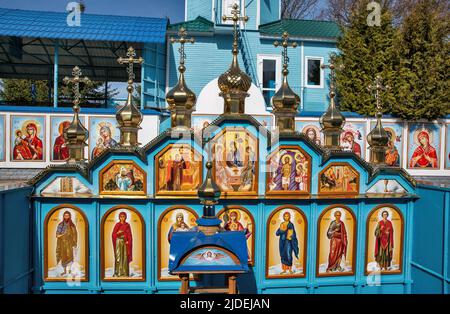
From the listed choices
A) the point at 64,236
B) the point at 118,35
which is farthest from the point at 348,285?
the point at 118,35

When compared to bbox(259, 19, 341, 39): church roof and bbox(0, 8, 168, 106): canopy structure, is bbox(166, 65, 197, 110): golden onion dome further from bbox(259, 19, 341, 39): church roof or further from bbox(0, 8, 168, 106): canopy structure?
bbox(259, 19, 341, 39): church roof

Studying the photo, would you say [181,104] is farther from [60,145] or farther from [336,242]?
[60,145]

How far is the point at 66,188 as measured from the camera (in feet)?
24.1

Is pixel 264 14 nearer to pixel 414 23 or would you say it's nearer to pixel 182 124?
pixel 414 23

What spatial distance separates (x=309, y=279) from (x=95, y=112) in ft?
27.3

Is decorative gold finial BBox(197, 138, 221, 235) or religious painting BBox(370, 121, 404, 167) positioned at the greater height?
religious painting BBox(370, 121, 404, 167)

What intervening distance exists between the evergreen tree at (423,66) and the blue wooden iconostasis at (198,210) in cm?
645

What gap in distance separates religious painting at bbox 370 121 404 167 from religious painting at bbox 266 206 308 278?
691cm

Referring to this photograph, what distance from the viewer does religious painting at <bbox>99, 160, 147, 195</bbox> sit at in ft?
24.1

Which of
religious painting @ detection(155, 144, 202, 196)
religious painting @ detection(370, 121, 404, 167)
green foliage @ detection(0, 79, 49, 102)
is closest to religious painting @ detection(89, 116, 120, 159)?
religious painting @ detection(155, 144, 202, 196)

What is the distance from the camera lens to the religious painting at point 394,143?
42.8ft

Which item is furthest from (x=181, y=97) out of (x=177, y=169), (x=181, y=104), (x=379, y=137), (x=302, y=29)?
(x=302, y=29)

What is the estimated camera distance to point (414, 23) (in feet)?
44.7

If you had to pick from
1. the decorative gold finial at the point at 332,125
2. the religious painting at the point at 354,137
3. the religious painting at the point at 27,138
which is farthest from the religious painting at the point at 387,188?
the religious painting at the point at 27,138
